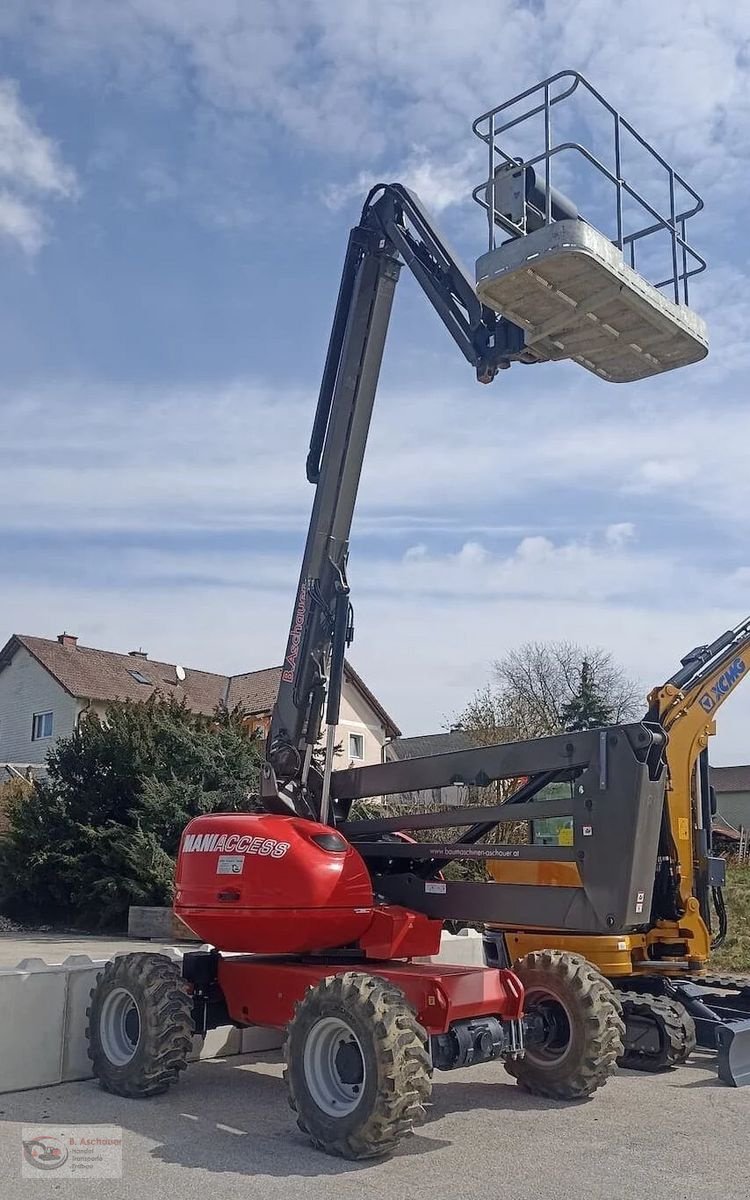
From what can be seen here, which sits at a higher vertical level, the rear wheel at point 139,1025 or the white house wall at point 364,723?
the white house wall at point 364,723

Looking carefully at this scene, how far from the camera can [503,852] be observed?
789 centimetres

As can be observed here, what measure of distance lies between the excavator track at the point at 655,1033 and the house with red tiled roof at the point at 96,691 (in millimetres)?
24090

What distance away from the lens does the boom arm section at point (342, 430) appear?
347 inches

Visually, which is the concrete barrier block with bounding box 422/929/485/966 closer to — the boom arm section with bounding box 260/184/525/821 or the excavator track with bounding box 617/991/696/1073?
the excavator track with bounding box 617/991/696/1073

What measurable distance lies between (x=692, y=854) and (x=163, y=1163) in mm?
5005

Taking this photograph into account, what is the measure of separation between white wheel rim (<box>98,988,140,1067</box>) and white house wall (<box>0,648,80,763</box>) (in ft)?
88.2

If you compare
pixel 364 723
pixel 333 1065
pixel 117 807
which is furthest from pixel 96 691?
pixel 333 1065

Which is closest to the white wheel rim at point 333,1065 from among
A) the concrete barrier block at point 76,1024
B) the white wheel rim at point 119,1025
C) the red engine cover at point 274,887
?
the red engine cover at point 274,887

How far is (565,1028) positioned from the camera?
8008mm

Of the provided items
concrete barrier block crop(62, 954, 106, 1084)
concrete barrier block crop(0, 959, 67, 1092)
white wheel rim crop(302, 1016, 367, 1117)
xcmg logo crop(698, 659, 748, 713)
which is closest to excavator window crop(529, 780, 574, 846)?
xcmg logo crop(698, 659, 748, 713)

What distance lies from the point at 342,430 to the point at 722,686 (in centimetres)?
401

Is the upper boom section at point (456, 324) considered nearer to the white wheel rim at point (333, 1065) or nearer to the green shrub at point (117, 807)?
the white wheel rim at point (333, 1065)

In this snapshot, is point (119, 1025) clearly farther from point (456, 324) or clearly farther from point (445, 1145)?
point (456, 324)

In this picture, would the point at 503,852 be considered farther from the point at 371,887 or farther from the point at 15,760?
the point at 15,760
